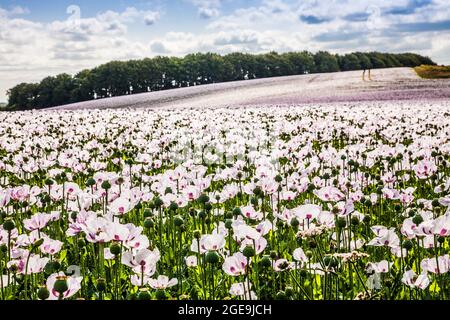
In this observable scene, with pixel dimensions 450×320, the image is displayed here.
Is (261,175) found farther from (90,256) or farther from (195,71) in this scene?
(195,71)

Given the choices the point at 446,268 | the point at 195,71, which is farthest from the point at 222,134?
the point at 195,71

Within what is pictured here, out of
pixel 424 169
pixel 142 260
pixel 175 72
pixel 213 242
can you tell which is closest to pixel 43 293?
pixel 142 260

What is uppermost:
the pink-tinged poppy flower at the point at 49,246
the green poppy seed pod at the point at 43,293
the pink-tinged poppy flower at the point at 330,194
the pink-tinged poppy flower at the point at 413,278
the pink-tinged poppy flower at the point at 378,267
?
the pink-tinged poppy flower at the point at 330,194

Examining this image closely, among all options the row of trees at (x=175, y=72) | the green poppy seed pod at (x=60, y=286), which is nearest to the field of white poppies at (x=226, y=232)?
the green poppy seed pod at (x=60, y=286)

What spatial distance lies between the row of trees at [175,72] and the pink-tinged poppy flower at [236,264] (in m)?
63.8

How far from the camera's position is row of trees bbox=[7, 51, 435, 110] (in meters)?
68.6

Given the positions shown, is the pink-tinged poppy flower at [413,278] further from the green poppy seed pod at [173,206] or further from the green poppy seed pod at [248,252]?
the green poppy seed pod at [173,206]

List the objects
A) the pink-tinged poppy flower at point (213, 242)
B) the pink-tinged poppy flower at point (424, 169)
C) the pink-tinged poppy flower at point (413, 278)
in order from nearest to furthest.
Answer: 1. the pink-tinged poppy flower at point (413, 278)
2. the pink-tinged poppy flower at point (213, 242)
3. the pink-tinged poppy flower at point (424, 169)

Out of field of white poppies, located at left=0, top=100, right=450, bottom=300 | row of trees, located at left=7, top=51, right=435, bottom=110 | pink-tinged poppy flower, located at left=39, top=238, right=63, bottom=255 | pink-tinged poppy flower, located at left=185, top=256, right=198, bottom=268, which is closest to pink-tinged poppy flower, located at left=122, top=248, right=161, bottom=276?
field of white poppies, located at left=0, top=100, right=450, bottom=300

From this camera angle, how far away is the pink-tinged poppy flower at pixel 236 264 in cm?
325

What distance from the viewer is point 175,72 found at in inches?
3610

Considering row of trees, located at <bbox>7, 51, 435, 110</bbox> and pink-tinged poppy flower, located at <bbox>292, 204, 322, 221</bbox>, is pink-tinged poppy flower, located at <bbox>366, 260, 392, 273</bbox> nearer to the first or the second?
pink-tinged poppy flower, located at <bbox>292, 204, 322, 221</bbox>

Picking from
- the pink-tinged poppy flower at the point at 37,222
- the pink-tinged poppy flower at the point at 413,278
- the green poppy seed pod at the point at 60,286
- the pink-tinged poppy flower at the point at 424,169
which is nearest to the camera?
the green poppy seed pod at the point at 60,286

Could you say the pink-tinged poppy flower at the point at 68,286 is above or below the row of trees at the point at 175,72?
below
